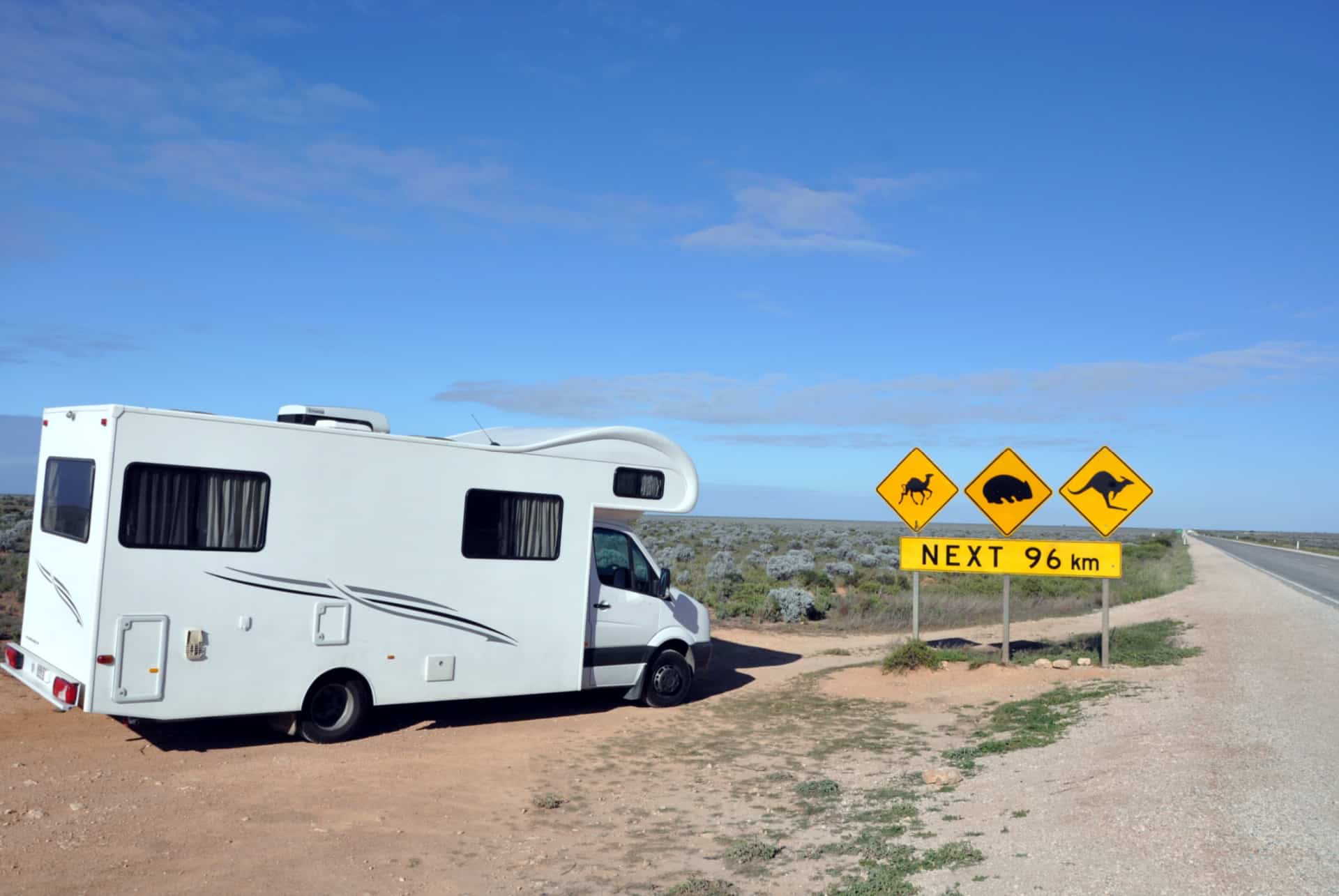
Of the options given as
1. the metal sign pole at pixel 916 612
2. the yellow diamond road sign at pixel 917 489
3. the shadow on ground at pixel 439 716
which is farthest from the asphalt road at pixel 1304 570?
the shadow on ground at pixel 439 716

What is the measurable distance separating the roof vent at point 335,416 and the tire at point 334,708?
226 cm

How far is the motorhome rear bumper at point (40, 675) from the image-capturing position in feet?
26.3

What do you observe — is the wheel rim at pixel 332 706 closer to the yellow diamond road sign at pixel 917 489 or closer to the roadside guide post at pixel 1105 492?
the yellow diamond road sign at pixel 917 489

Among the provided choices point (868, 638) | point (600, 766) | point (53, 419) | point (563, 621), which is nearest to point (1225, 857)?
point (600, 766)

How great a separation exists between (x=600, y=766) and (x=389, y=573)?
2556 mm

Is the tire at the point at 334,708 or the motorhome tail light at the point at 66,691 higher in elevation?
the motorhome tail light at the point at 66,691

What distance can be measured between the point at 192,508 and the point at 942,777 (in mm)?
6256

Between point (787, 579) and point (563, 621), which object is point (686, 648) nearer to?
point (563, 621)

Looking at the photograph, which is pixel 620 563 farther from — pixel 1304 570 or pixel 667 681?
pixel 1304 570

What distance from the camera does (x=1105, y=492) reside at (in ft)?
45.8

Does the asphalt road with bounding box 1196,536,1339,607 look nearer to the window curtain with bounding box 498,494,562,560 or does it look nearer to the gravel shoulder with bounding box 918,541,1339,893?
the gravel shoulder with bounding box 918,541,1339,893

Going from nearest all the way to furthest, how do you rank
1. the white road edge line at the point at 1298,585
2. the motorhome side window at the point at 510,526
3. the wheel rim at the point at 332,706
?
the wheel rim at the point at 332,706 → the motorhome side window at the point at 510,526 → the white road edge line at the point at 1298,585

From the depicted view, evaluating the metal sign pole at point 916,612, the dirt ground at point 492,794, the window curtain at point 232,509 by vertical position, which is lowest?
the dirt ground at point 492,794

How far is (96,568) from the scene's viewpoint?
7.87 m
